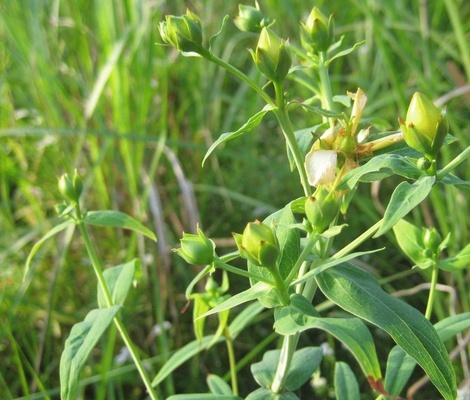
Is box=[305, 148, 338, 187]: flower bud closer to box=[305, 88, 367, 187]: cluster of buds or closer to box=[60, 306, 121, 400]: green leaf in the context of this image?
box=[305, 88, 367, 187]: cluster of buds

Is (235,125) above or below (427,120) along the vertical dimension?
below

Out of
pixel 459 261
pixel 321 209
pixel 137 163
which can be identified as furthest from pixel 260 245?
pixel 137 163

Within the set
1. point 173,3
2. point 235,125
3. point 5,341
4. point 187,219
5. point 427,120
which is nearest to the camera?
point 427,120

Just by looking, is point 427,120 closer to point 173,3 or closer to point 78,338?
point 78,338

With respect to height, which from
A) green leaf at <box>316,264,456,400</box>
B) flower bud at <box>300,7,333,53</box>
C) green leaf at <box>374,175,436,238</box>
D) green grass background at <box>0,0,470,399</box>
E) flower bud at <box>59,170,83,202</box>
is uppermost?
flower bud at <box>300,7,333,53</box>

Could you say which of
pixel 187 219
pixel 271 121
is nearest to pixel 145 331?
pixel 187 219

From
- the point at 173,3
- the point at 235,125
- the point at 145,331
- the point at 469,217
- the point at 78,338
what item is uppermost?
the point at 173,3

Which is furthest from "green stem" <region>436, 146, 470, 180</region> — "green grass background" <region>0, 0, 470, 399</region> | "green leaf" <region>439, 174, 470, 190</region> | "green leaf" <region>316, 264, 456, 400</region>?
"green grass background" <region>0, 0, 470, 399</region>

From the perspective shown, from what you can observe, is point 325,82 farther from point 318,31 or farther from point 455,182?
point 455,182
